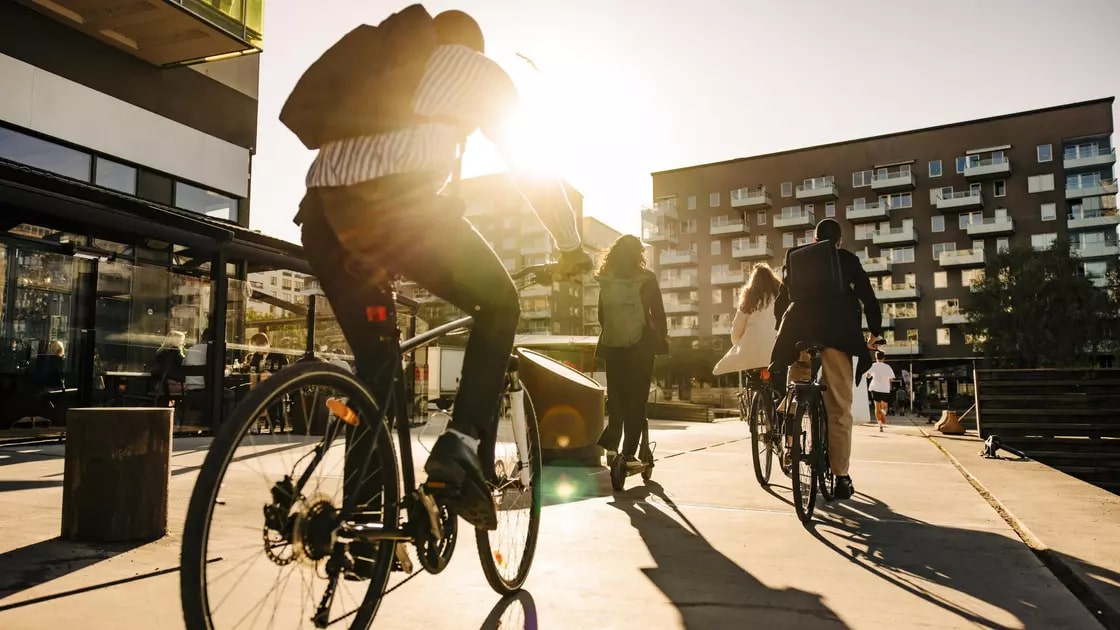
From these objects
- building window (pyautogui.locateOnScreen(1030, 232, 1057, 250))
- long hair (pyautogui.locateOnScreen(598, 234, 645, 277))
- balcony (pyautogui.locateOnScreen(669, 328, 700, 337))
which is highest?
building window (pyautogui.locateOnScreen(1030, 232, 1057, 250))

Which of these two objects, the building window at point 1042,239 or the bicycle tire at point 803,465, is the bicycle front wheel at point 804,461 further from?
the building window at point 1042,239

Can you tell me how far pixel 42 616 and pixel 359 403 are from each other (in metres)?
1.38

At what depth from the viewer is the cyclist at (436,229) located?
216 centimetres

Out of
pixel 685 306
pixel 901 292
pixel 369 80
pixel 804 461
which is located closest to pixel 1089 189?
pixel 901 292

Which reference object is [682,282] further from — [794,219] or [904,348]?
[904,348]

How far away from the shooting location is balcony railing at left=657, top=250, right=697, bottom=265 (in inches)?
3059

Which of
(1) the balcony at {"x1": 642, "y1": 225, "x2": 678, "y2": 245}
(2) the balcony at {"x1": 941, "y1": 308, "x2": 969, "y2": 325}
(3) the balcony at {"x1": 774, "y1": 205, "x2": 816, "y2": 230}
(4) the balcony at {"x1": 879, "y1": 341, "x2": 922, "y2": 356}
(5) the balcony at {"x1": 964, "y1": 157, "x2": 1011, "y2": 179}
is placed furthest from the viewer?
(1) the balcony at {"x1": 642, "y1": 225, "x2": 678, "y2": 245}

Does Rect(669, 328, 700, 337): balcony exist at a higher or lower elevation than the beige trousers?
higher

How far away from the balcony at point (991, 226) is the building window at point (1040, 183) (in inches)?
116

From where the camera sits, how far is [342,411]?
2061mm

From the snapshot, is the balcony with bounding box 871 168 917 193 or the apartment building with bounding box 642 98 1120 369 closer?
the apartment building with bounding box 642 98 1120 369

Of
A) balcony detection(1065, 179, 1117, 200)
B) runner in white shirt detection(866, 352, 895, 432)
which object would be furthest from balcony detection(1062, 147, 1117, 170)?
runner in white shirt detection(866, 352, 895, 432)

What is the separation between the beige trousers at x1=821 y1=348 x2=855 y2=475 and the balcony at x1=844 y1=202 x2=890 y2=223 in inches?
2728

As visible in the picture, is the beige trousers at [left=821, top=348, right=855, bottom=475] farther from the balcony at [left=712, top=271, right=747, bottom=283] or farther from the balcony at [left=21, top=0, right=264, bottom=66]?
the balcony at [left=712, top=271, right=747, bottom=283]
